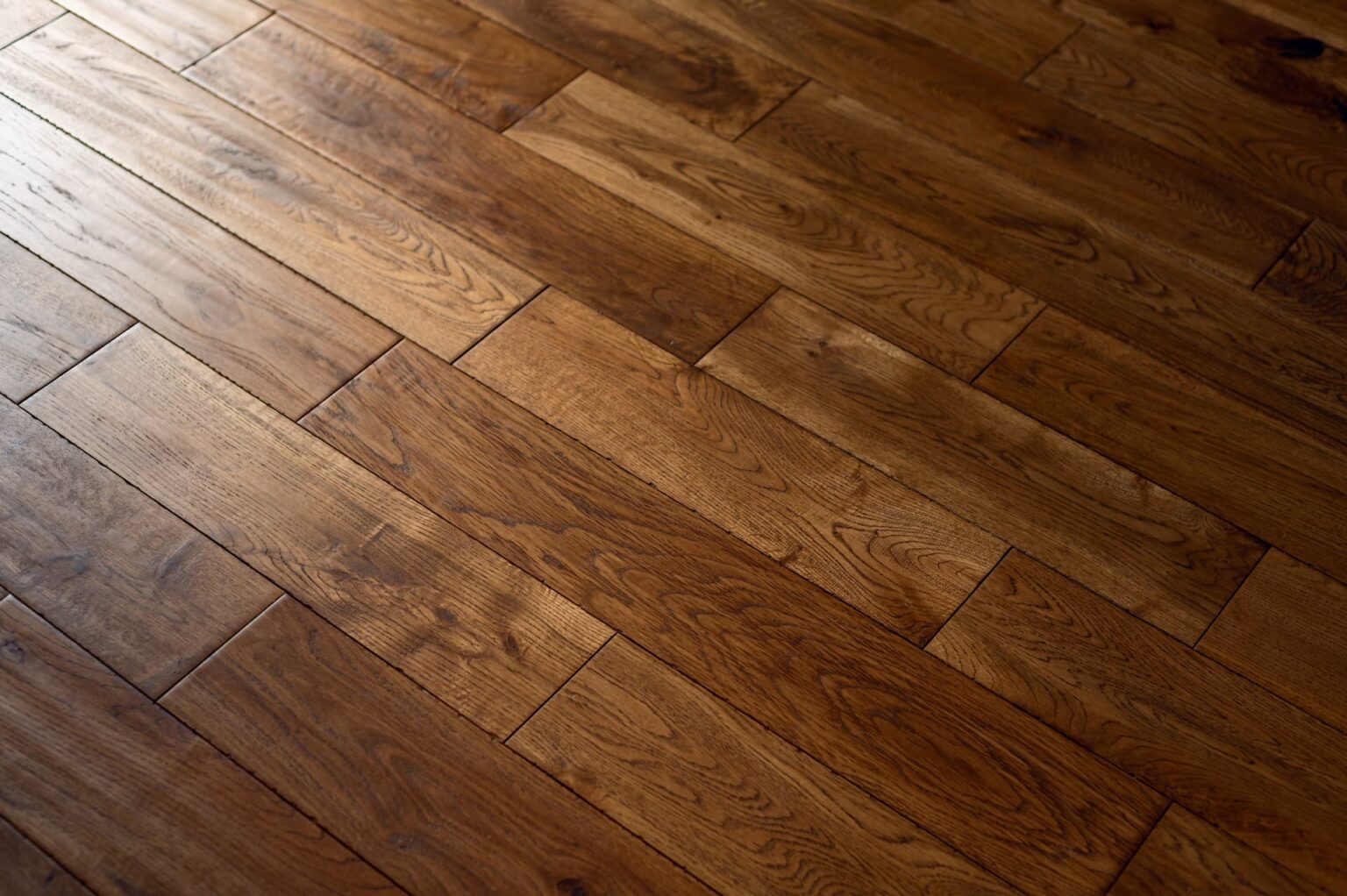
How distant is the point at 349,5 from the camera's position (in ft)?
6.86

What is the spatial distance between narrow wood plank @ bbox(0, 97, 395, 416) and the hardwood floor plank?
6 cm

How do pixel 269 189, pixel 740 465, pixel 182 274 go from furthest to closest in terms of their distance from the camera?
1. pixel 269 189
2. pixel 182 274
3. pixel 740 465

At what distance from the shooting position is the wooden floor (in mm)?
1323

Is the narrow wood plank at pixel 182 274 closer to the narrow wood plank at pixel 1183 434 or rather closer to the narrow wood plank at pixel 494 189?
the narrow wood plank at pixel 494 189

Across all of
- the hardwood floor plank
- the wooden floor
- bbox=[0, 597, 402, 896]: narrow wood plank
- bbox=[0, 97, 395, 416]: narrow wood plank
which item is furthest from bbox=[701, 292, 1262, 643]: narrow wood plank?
bbox=[0, 597, 402, 896]: narrow wood plank

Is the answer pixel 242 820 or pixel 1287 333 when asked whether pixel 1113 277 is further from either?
pixel 242 820

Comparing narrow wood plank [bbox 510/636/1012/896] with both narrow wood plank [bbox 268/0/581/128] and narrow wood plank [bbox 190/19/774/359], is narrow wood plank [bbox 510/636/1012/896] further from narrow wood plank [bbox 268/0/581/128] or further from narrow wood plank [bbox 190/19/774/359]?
narrow wood plank [bbox 268/0/581/128]

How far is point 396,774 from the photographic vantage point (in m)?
1.33

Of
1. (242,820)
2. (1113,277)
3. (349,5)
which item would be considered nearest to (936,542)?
(1113,277)

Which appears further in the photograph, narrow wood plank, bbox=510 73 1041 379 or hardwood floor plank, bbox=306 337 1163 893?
narrow wood plank, bbox=510 73 1041 379

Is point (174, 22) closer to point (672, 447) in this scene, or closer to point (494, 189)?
point (494, 189)

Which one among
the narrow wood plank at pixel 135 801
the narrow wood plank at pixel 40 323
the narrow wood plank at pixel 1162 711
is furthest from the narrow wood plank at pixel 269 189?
the narrow wood plank at pixel 1162 711

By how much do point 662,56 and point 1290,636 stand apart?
114cm

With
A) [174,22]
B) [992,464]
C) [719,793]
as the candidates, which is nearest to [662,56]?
[174,22]
